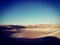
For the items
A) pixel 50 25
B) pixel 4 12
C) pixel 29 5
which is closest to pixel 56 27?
pixel 50 25

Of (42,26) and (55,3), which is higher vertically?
(55,3)

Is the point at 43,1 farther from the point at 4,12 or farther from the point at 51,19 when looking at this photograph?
the point at 4,12

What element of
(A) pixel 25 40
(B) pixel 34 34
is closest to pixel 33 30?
(B) pixel 34 34

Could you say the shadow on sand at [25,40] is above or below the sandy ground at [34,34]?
below

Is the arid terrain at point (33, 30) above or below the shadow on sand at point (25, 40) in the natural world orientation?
above

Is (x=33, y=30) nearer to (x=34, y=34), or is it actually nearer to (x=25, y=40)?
(x=34, y=34)

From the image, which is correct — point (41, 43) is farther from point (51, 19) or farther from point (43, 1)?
point (43, 1)

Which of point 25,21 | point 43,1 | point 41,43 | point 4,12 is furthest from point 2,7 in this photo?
point 41,43

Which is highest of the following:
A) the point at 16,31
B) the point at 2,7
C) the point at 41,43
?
the point at 2,7

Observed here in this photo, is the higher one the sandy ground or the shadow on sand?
the sandy ground

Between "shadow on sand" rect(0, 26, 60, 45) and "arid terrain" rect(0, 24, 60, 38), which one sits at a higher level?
"arid terrain" rect(0, 24, 60, 38)
